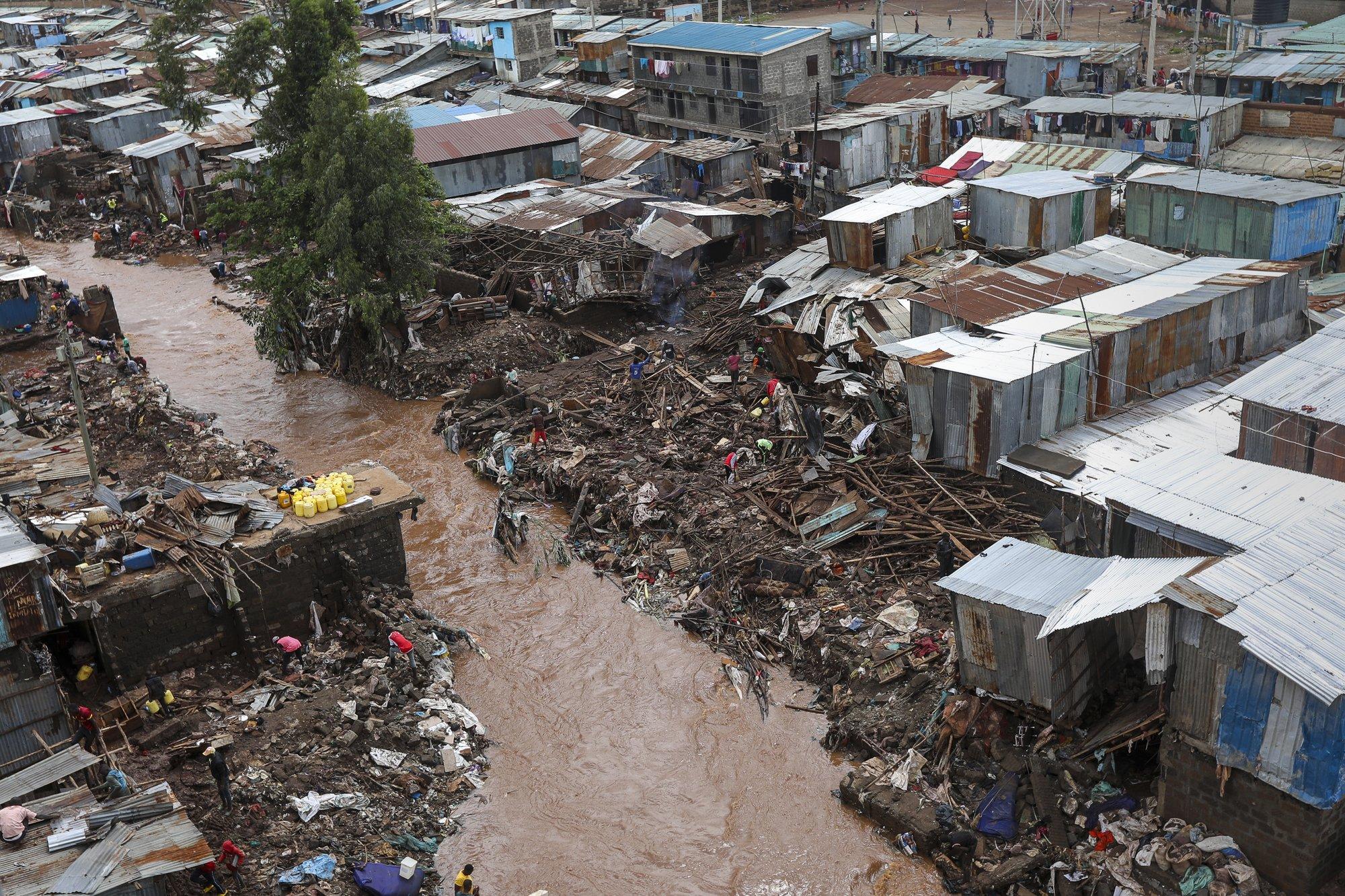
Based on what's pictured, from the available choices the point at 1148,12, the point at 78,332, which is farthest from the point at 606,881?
the point at 1148,12

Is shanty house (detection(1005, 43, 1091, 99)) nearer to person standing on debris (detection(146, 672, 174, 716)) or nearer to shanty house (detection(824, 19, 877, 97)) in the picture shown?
shanty house (detection(824, 19, 877, 97))

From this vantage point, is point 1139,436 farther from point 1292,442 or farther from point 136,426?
point 136,426

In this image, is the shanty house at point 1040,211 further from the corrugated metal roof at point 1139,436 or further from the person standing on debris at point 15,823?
the person standing on debris at point 15,823

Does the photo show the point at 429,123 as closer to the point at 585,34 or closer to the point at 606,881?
the point at 585,34

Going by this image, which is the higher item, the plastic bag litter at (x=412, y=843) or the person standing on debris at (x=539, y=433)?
the person standing on debris at (x=539, y=433)

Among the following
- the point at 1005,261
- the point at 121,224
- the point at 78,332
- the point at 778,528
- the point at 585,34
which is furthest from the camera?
the point at 585,34

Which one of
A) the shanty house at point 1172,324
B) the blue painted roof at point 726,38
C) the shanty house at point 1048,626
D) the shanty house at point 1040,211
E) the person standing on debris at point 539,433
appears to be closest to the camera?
the shanty house at point 1048,626


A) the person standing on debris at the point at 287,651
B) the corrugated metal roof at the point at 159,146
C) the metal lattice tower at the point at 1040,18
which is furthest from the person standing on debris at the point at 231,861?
the metal lattice tower at the point at 1040,18
